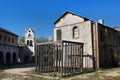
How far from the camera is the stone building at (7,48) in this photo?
3644 centimetres

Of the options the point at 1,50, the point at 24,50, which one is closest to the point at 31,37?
the point at 24,50

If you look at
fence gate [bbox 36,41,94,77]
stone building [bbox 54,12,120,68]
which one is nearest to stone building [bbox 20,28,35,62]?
stone building [bbox 54,12,120,68]

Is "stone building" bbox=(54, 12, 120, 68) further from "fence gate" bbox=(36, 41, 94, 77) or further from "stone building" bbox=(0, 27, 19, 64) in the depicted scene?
"stone building" bbox=(0, 27, 19, 64)

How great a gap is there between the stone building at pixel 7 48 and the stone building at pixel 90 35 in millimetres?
15598

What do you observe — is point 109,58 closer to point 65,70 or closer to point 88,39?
Result: point 88,39

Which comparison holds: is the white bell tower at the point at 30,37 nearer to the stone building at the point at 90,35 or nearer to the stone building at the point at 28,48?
the stone building at the point at 28,48

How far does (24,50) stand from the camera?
47.3m

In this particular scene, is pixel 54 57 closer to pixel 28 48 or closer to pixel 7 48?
pixel 7 48

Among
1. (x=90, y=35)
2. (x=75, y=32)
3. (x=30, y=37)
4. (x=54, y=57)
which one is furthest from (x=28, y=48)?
(x=54, y=57)

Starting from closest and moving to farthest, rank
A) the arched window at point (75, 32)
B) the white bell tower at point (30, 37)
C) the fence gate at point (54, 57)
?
1. the fence gate at point (54, 57)
2. the arched window at point (75, 32)
3. the white bell tower at point (30, 37)

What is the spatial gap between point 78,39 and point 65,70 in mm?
7606

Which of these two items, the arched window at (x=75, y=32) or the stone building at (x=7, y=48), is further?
the stone building at (x=7, y=48)

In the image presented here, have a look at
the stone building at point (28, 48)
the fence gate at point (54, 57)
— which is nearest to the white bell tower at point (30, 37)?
the stone building at point (28, 48)

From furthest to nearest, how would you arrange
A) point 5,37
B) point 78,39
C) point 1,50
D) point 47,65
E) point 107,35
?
1. point 5,37
2. point 1,50
3. point 107,35
4. point 78,39
5. point 47,65
